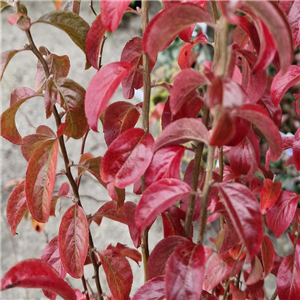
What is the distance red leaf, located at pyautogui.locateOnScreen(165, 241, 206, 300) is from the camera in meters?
0.37

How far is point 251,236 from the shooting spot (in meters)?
0.34

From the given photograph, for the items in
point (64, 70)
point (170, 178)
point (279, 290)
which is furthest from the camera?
point (279, 290)

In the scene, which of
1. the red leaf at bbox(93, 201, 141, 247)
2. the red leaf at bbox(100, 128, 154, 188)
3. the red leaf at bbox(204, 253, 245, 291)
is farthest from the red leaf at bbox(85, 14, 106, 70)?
the red leaf at bbox(204, 253, 245, 291)

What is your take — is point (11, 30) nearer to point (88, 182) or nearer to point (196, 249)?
point (88, 182)

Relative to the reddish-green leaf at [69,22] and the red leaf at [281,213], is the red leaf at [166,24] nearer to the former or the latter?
the reddish-green leaf at [69,22]

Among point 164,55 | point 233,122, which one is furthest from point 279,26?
point 164,55

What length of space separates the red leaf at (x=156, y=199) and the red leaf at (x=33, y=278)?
109mm

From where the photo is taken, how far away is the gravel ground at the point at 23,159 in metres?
1.60

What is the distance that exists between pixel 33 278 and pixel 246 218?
0.72ft

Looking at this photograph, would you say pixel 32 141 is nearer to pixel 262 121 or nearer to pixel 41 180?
pixel 41 180

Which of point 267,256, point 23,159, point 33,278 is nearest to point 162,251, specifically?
point 33,278

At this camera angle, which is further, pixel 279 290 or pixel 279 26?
pixel 279 290

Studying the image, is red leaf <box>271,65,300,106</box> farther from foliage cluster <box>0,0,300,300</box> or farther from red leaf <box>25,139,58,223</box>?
red leaf <box>25,139,58,223</box>

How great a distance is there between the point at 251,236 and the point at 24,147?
13.3 inches
